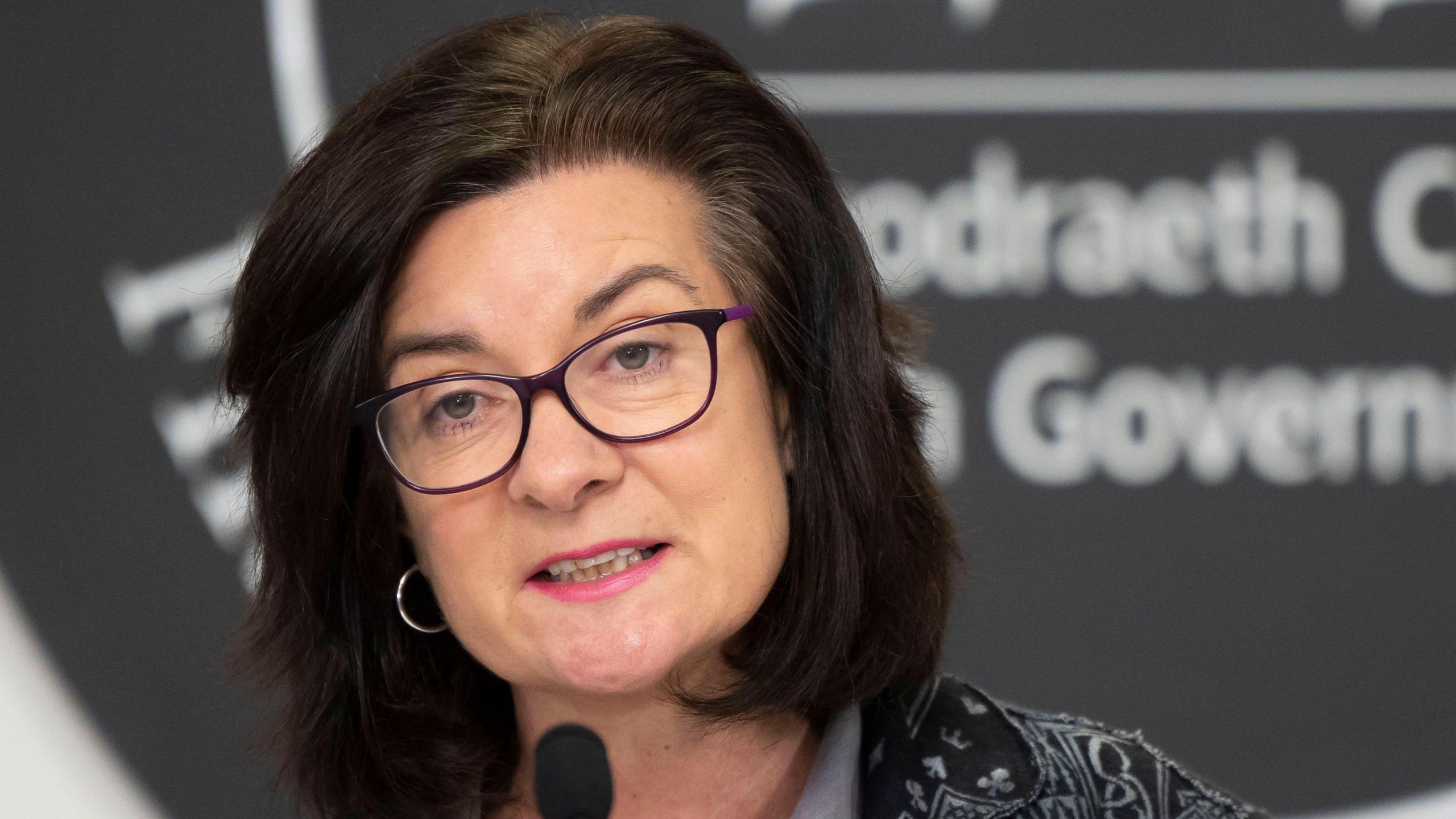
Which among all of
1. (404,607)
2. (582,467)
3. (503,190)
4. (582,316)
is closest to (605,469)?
(582,467)

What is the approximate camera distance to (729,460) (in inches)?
45.5

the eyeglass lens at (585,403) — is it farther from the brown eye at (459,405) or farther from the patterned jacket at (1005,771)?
the patterned jacket at (1005,771)

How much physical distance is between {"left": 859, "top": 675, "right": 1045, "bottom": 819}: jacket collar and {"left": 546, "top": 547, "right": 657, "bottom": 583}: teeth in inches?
13.2

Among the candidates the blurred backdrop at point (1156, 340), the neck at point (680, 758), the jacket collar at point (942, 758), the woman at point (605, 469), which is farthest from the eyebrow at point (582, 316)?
the blurred backdrop at point (1156, 340)

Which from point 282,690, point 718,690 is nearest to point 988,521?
point 718,690

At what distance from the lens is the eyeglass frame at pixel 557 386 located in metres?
1.09

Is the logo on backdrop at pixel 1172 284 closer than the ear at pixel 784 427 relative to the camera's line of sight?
No

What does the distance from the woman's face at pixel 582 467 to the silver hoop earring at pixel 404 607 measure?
10 cm

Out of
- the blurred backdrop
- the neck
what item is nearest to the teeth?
the neck

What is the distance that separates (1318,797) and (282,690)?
157 centimetres

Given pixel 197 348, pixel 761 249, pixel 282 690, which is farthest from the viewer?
pixel 197 348

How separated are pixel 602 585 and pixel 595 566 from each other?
3cm

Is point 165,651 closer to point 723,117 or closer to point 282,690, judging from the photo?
point 282,690

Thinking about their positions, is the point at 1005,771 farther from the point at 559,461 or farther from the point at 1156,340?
the point at 1156,340
